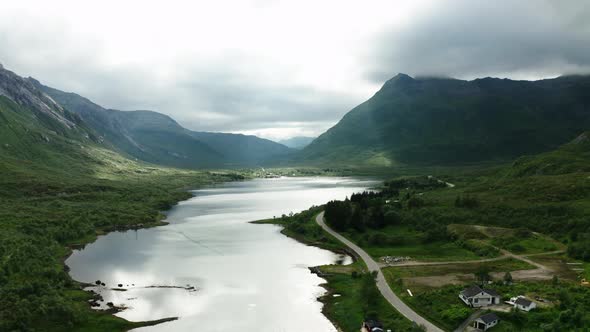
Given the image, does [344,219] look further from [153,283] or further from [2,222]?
[2,222]

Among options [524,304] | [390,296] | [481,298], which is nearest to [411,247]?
[390,296]

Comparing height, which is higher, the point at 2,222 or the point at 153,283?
the point at 2,222

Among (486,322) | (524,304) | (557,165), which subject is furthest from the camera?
(557,165)

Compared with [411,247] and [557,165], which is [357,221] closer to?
[411,247]

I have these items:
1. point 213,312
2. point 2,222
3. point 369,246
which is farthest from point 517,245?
point 2,222

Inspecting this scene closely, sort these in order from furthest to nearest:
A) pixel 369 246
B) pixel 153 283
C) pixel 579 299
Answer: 1. pixel 369 246
2. pixel 153 283
3. pixel 579 299

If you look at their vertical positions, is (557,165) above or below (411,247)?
above

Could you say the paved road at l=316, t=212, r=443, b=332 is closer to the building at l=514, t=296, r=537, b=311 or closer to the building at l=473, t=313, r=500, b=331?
the building at l=473, t=313, r=500, b=331
